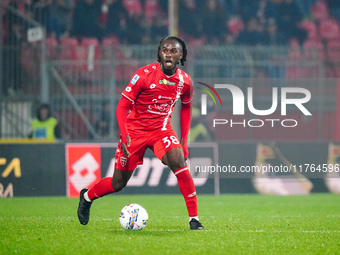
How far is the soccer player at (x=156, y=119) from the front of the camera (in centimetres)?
704

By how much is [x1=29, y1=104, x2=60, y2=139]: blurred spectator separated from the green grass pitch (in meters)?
2.65

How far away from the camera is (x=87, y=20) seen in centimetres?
1897

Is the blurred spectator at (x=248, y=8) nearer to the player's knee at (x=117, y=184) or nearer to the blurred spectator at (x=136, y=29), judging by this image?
the blurred spectator at (x=136, y=29)

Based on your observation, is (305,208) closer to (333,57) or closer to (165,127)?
(165,127)

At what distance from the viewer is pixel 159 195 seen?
501 inches

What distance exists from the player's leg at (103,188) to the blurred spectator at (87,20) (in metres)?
11.8

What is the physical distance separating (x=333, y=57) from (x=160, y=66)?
27.7 ft

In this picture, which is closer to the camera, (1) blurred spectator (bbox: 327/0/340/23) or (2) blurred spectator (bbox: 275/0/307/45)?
(2) blurred spectator (bbox: 275/0/307/45)

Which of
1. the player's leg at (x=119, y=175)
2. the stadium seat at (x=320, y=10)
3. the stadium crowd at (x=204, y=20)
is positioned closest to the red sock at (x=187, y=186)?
the player's leg at (x=119, y=175)

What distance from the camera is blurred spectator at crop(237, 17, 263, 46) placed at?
755 inches

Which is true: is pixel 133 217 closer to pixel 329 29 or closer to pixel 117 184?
pixel 117 184

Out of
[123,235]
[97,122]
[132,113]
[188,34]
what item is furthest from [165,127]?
[188,34]

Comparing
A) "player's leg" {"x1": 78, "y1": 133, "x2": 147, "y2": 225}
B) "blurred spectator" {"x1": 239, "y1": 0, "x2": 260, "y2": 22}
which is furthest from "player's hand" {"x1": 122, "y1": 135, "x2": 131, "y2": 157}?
"blurred spectator" {"x1": 239, "y1": 0, "x2": 260, "y2": 22}

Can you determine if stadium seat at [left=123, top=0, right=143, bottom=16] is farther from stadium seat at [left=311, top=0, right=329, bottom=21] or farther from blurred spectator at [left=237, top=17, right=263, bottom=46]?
stadium seat at [left=311, top=0, right=329, bottom=21]
